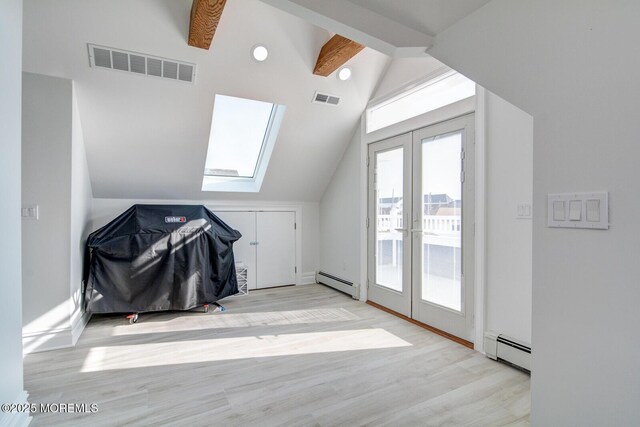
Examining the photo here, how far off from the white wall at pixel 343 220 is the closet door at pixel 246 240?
1.09 m

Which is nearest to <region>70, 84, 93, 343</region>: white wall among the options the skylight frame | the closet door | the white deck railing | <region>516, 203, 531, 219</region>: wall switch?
the skylight frame

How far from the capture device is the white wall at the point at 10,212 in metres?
1.53

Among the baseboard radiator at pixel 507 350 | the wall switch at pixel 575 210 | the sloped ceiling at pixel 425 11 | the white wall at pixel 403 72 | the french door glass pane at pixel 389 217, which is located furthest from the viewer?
the french door glass pane at pixel 389 217

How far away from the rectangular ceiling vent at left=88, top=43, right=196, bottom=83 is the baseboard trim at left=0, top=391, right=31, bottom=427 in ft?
8.08

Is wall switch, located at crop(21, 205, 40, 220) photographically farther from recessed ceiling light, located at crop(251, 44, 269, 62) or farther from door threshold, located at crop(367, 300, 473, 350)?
door threshold, located at crop(367, 300, 473, 350)

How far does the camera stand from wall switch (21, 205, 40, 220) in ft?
8.68

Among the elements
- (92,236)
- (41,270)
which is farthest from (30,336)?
(92,236)

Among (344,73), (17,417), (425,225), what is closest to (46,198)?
(17,417)

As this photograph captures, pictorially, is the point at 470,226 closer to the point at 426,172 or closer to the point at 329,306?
the point at 426,172

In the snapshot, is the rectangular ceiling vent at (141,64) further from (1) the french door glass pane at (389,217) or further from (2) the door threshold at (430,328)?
(2) the door threshold at (430,328)

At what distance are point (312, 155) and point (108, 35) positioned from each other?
2.50 meters

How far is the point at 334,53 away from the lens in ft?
9.84

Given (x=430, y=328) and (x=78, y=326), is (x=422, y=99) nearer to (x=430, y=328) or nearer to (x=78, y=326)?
(x=430, y=328)

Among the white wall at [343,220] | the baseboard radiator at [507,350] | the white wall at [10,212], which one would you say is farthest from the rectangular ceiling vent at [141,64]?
the baseboard radiator at [507,350]
